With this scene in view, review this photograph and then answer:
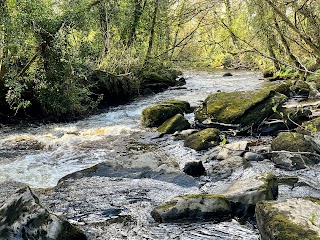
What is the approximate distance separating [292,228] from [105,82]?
11533 millimetres

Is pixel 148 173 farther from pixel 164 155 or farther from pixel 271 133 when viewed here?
pixel 271 133

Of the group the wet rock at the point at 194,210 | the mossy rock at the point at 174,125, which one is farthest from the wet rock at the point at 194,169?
the mossy rock at the point at 174,125

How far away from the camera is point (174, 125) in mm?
10312

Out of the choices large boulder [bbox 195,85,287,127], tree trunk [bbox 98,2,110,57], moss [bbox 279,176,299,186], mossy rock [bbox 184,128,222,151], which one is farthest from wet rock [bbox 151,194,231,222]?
tree trunk [bbox 98,2,110,57]

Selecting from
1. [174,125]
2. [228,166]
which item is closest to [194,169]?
[228,166]

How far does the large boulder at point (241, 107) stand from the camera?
9.73 meters

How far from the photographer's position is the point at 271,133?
9305 millimetres

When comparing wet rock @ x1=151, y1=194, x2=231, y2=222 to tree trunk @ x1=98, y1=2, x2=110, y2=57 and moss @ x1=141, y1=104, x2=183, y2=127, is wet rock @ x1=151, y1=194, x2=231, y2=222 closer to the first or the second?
moss @ x1=141, y1=104, x2=183, y2=127

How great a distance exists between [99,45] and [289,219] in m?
11.3

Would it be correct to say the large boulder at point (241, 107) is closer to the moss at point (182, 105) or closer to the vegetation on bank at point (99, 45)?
the vegetation on bank at point (99, 45)

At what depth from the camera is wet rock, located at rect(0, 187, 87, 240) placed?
412cm

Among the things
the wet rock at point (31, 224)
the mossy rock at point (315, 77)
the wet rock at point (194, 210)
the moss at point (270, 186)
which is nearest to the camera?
the mossy rock at point (315, 77)

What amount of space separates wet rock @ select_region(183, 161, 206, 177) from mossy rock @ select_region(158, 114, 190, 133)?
11.2ft

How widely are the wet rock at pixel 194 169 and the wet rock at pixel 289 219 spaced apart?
2391mm
